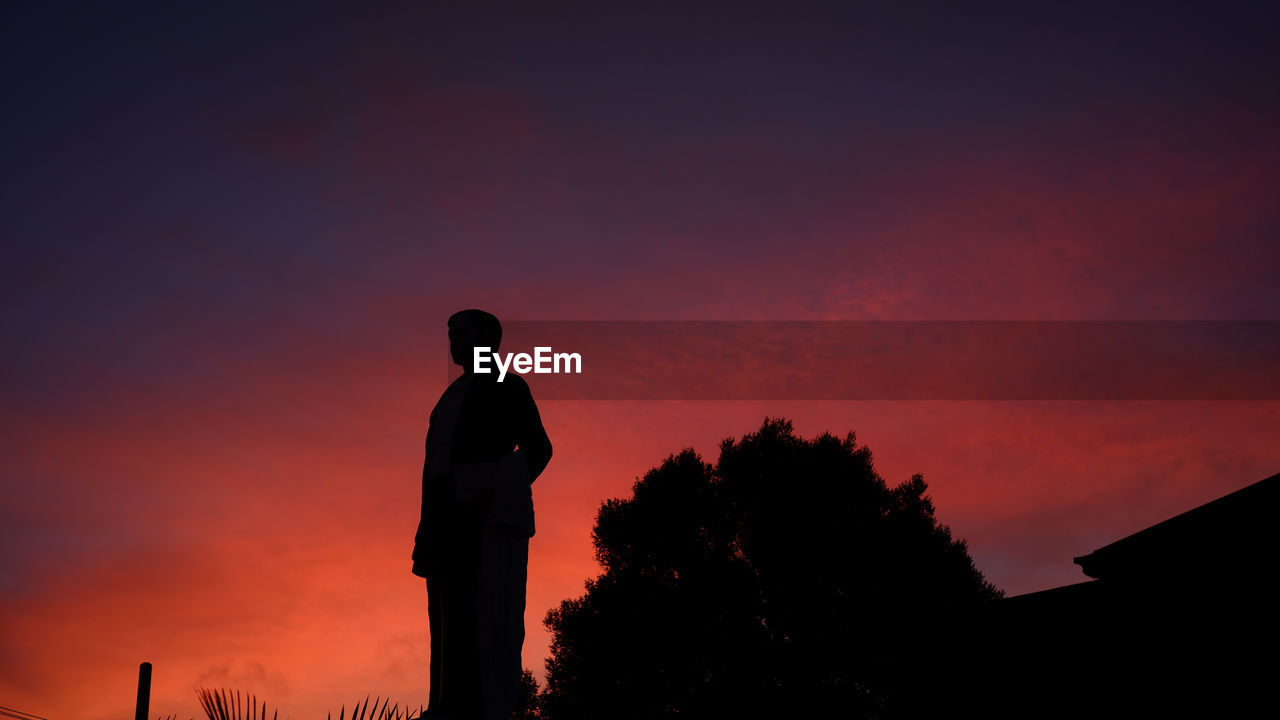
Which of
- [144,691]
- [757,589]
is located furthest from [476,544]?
[757,589]

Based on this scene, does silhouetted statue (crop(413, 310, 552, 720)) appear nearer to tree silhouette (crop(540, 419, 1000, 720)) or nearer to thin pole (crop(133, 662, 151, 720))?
thin pole (crop(133, 662, 151, 720))

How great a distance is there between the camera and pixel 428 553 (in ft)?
21.0

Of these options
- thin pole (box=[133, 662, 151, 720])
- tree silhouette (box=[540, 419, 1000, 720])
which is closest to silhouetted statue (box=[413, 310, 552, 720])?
thin pole (box=[133, 662, 151, 720])

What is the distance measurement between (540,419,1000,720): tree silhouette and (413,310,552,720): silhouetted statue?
77.0 feet

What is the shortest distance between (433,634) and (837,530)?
26263 mm

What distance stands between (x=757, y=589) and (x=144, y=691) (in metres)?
18.4

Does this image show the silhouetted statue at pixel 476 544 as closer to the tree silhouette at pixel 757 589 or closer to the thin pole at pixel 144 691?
Answer: the thin pole at pixel 144 691

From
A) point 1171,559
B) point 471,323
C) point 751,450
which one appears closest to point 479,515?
point 471,323

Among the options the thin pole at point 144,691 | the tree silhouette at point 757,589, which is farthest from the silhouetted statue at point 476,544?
the tree silhouette at point 757,589

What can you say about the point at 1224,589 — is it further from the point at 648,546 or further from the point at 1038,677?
the point at 648,546

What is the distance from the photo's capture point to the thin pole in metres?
16.5

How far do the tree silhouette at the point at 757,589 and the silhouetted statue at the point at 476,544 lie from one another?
23.5 m

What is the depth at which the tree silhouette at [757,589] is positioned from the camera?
28.9 meters

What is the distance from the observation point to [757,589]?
30781 millimetres
